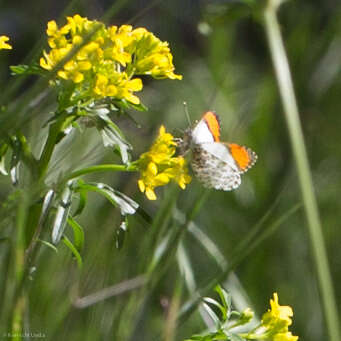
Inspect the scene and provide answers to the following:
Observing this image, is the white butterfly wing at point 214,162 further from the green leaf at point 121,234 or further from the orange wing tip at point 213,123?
the green leaf at point 121,234

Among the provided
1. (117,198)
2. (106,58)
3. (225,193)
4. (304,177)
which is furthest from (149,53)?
(225,193)

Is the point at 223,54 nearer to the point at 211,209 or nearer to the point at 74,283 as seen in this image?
the point at 211,209

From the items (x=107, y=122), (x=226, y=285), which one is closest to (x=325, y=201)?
(x=226, y=285)

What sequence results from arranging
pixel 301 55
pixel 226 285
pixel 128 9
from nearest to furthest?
pixel 226 285 → pixel 301 55 → pixel 128 9

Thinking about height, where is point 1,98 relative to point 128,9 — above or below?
below

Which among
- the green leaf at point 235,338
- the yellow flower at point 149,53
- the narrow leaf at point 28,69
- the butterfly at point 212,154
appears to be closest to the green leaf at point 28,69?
the narrow leaf at point 28,69

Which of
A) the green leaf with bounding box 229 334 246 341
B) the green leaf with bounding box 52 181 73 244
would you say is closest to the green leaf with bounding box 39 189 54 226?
the green leaf with bounding box 52 181 73 244

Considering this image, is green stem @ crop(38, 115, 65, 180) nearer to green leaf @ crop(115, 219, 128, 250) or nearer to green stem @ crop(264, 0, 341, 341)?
green leaf @ crop(115, 219, 128, 250)

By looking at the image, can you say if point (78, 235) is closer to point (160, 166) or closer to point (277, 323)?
point (160, 166)
